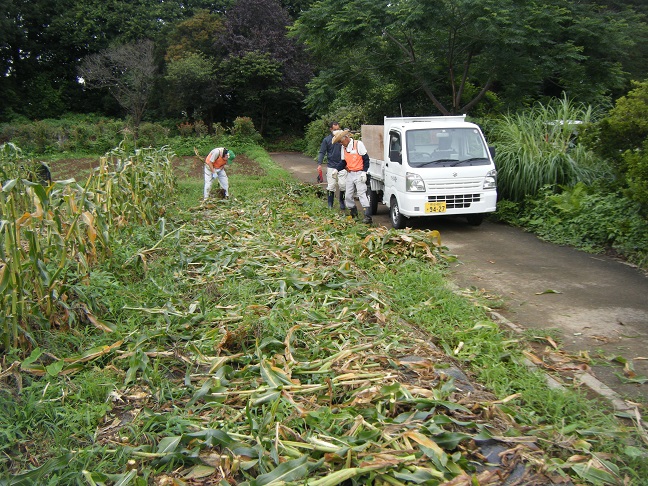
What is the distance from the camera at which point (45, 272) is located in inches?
191

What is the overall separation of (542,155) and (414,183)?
3197 mm

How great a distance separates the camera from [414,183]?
10375 mm

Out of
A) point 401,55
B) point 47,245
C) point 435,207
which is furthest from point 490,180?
point 401,55

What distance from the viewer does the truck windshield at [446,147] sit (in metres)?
10.8

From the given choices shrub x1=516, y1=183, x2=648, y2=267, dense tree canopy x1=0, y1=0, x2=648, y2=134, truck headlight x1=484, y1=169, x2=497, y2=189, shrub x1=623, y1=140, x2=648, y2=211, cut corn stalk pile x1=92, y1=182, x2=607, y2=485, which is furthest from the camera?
dense tree canopy x1=0, y1=0, x2=648, y2=134

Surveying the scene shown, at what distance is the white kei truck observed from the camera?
10.4 meters

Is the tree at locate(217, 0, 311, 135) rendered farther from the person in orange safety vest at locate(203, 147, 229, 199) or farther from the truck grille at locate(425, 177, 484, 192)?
the truck grille at locate(425, 177, 484, 192)

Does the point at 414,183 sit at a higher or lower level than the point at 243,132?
lower

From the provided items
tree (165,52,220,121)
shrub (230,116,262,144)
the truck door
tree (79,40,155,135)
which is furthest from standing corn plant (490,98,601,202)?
tree (79,40,155,135)

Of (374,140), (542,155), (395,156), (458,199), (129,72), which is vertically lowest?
(458,199)

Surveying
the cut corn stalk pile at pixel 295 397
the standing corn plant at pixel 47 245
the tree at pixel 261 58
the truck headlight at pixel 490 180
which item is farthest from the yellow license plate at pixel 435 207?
the tree at pixel 261 58

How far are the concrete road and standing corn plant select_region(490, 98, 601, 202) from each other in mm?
1411

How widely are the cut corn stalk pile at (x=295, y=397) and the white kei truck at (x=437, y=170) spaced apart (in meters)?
4.23

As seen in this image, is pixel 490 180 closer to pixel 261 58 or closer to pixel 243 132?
pixel 243 132
